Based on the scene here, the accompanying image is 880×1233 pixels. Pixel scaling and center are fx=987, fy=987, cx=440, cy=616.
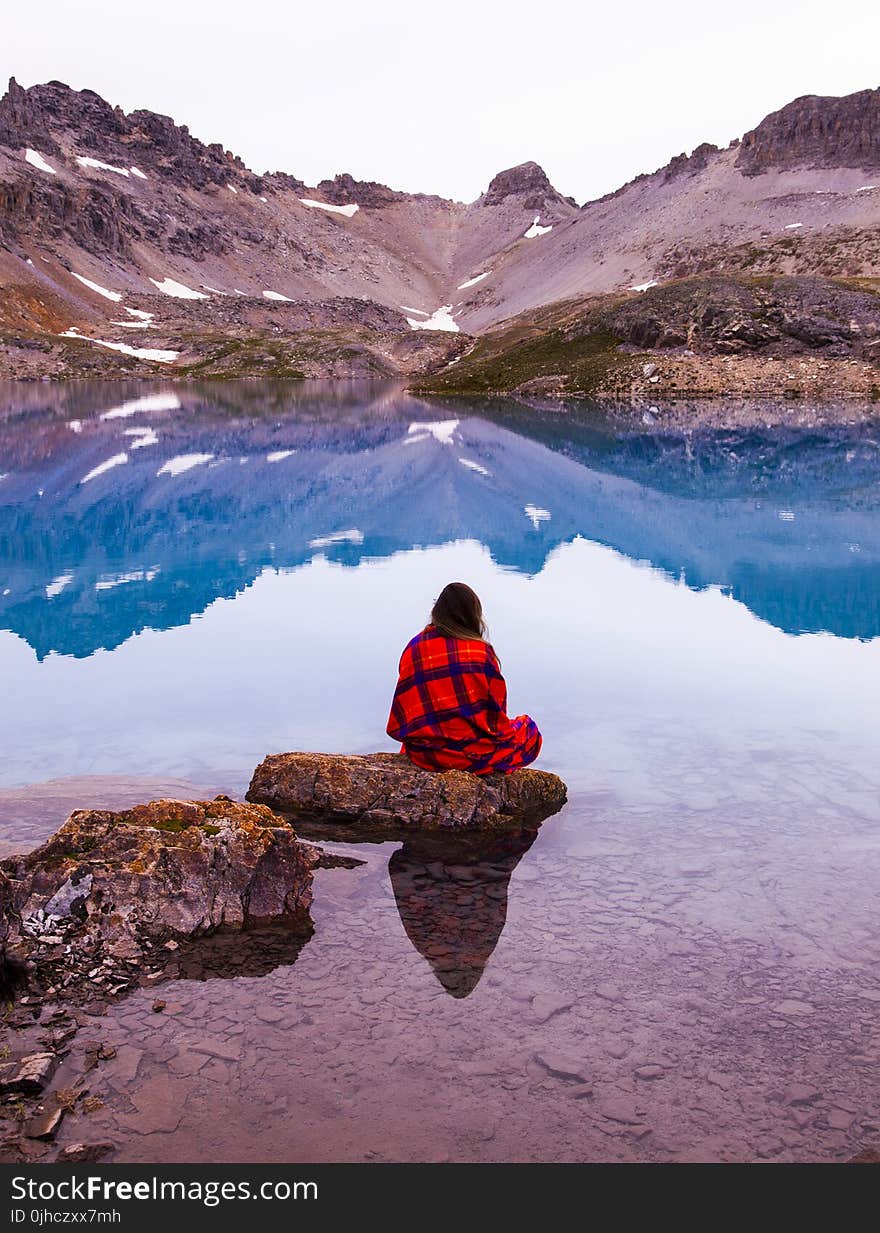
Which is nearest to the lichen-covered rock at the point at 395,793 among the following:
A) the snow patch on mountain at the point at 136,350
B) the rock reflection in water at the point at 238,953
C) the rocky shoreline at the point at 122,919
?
the rocky shoreline at the point at 122,919

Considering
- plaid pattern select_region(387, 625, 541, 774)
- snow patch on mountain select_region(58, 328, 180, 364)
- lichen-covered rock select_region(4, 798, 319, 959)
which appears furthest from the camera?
snow patch on mountain select_region(58, 328, 180, 364)

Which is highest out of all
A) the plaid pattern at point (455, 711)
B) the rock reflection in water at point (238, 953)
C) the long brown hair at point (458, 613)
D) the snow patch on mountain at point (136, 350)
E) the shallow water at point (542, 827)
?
the snow patch on mountain at point (136, 350)

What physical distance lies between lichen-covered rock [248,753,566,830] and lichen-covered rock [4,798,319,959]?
190 cm

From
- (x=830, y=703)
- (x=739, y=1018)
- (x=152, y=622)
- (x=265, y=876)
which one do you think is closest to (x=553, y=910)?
(x=739, y=1018)

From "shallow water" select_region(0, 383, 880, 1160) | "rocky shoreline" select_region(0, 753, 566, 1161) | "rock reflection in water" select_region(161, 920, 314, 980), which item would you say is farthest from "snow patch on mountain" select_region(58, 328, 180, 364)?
"rock reflection in water" select_region(161, 920, 314, 980)

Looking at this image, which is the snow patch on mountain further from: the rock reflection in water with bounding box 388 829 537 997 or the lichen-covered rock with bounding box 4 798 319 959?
the lichen-covered rock with bounding box 4 798 319 959

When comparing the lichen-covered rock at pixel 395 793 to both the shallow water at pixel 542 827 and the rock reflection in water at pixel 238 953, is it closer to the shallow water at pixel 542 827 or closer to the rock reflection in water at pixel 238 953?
the shallow water at pixel 542 827

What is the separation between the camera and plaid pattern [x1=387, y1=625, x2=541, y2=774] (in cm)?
1203

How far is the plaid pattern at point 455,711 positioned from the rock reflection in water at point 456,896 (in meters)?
1.08

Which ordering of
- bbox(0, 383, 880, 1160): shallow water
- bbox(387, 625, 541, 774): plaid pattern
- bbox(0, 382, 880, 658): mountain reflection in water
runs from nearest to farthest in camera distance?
bbox(0, 383, 880, 1160): shallow water → bbox(387, 625, 541, 774): plaid pattern → bbox(0, 382, 880, 658): mountain reflection in water

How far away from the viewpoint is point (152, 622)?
24.4 m

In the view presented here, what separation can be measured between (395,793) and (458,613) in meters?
2.36

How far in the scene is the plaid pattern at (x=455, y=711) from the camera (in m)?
12.0

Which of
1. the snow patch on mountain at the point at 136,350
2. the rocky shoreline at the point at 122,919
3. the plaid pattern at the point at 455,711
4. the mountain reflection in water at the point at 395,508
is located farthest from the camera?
the snow patch on mountain at the point at 136,350
